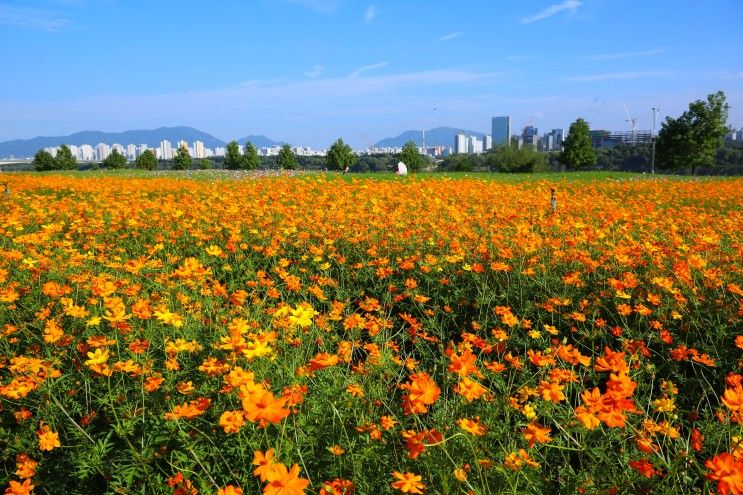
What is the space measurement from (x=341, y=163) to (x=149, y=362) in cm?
4010

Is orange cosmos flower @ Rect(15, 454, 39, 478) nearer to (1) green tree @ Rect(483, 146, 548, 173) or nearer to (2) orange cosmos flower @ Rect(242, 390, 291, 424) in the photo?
(2) orange cosmos flower @ Rect(242, 390, 291, 424)

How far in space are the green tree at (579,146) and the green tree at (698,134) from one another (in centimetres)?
566

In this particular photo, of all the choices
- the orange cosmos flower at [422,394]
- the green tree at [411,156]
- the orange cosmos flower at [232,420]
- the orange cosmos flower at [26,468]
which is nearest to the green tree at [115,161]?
the green tree at [411,156]

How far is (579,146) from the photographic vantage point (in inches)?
1538

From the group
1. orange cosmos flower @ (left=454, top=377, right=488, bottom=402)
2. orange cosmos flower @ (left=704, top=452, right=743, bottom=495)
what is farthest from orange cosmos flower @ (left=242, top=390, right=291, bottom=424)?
orange cosmos flower @ (left=704, top=452, right=743, bottom=495)

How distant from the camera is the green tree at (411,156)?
41031 millimetres

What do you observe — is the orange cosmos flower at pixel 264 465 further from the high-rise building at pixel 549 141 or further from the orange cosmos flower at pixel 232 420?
the high-rise building at pixel 549 141

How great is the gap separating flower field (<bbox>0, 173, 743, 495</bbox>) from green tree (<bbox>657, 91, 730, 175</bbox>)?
33.8m

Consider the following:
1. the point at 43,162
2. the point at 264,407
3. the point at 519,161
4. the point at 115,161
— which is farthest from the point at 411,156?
the point at 264,407

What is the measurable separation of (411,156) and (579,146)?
1326cm

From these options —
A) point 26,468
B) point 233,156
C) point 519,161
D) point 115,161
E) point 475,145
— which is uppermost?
point 475,145

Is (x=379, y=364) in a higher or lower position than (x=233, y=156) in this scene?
lower

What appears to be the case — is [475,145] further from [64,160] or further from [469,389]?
[469,389]

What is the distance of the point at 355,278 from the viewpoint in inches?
166
